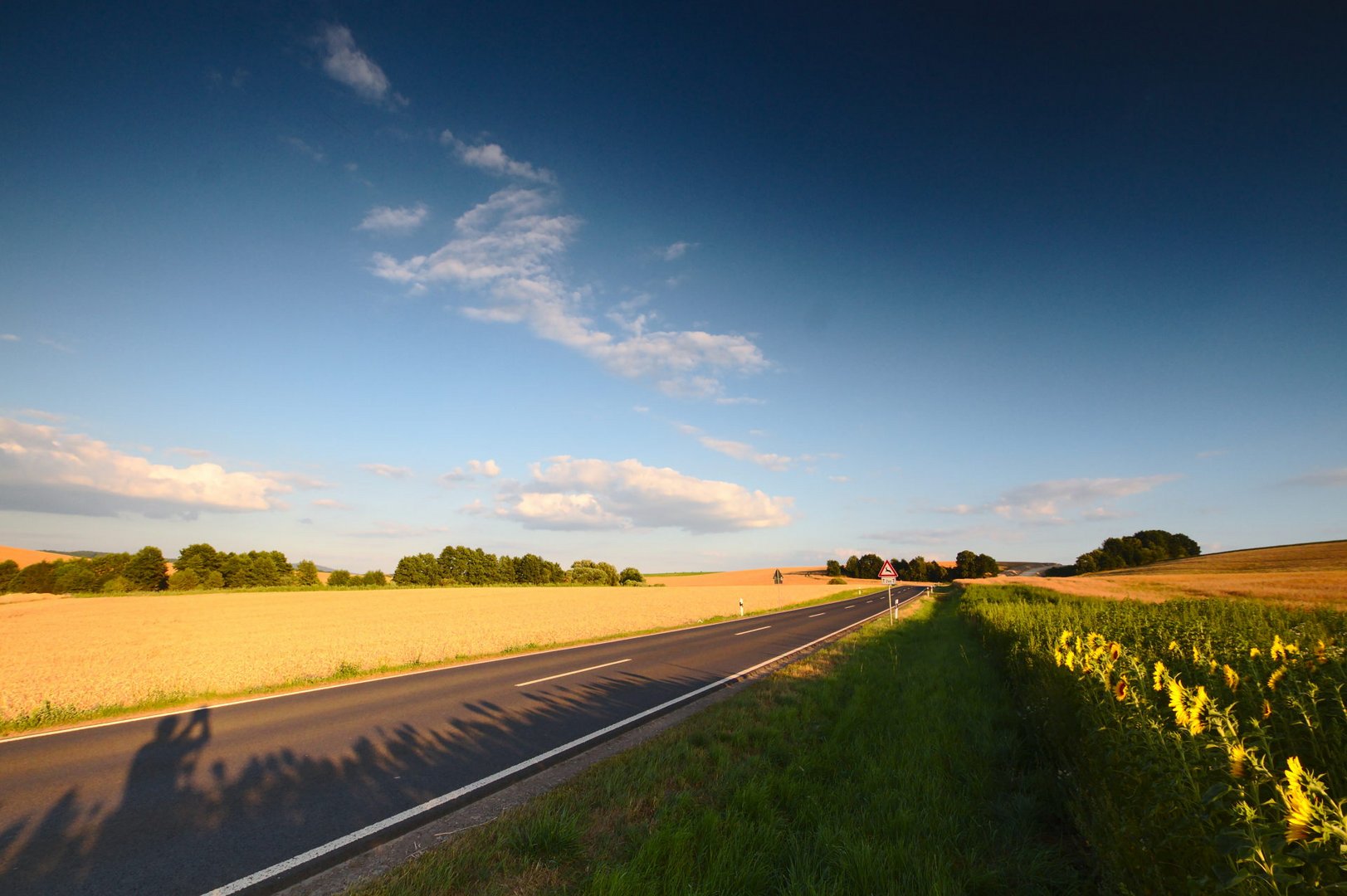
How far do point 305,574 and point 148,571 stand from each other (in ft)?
56.3

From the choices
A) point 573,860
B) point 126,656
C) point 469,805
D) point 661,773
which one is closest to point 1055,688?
point 661,773

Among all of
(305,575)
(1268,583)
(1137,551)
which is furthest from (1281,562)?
(305,575)

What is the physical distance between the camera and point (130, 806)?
523cm

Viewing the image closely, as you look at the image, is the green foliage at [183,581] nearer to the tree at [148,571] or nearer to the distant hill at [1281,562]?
the tree at [148,571]

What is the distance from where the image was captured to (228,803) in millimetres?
5336

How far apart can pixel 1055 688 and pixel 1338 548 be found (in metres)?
58.4

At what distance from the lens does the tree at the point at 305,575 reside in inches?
3044

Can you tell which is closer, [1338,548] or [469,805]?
[469,805]

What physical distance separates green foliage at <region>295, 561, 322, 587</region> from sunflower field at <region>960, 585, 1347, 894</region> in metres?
90.3

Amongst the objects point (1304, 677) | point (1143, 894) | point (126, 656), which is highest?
point (1304, 677)

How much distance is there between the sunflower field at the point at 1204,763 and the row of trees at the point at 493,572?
287ft

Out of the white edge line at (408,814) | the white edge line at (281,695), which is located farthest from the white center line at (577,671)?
the white edge line at (408,814)

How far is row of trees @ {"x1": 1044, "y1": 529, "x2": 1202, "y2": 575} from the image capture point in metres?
88.9

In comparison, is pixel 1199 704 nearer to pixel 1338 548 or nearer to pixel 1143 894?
pixel 1143 894
